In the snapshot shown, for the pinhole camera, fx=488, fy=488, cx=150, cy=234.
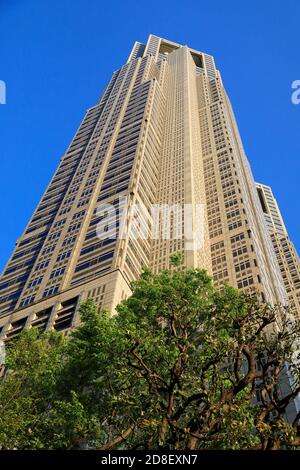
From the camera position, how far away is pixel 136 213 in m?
67.4

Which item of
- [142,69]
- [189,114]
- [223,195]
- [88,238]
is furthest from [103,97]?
[88,238]

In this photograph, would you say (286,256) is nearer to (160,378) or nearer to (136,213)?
(136,213)

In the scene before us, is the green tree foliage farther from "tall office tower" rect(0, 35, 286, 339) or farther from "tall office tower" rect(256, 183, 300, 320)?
"tall office tower" rect(256, 183, 300, 320)

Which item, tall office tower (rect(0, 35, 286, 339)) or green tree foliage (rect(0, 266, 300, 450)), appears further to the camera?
tall office tower (rect(0, 35, 286, 339))

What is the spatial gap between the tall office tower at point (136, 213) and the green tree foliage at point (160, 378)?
24.5 m

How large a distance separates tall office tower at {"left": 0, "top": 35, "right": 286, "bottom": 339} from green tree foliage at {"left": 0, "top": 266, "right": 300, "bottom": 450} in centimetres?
2454

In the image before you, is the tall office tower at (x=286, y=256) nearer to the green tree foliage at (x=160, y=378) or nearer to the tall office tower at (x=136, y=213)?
the tall office tower at (x=136, y=213)

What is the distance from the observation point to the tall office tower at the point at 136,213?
2201 inches

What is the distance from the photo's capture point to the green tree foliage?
1117 cm

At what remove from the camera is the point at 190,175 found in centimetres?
8144

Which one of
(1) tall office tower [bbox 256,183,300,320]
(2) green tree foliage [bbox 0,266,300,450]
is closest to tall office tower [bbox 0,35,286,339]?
(1) tall office tower [bbox 256,183,300,320]

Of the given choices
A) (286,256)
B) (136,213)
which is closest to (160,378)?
(136,213)

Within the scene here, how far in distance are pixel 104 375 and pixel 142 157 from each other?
66711 mm

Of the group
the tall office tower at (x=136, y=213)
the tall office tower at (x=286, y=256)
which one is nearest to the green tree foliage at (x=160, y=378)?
the tall office tower at (x=136, y=213)
